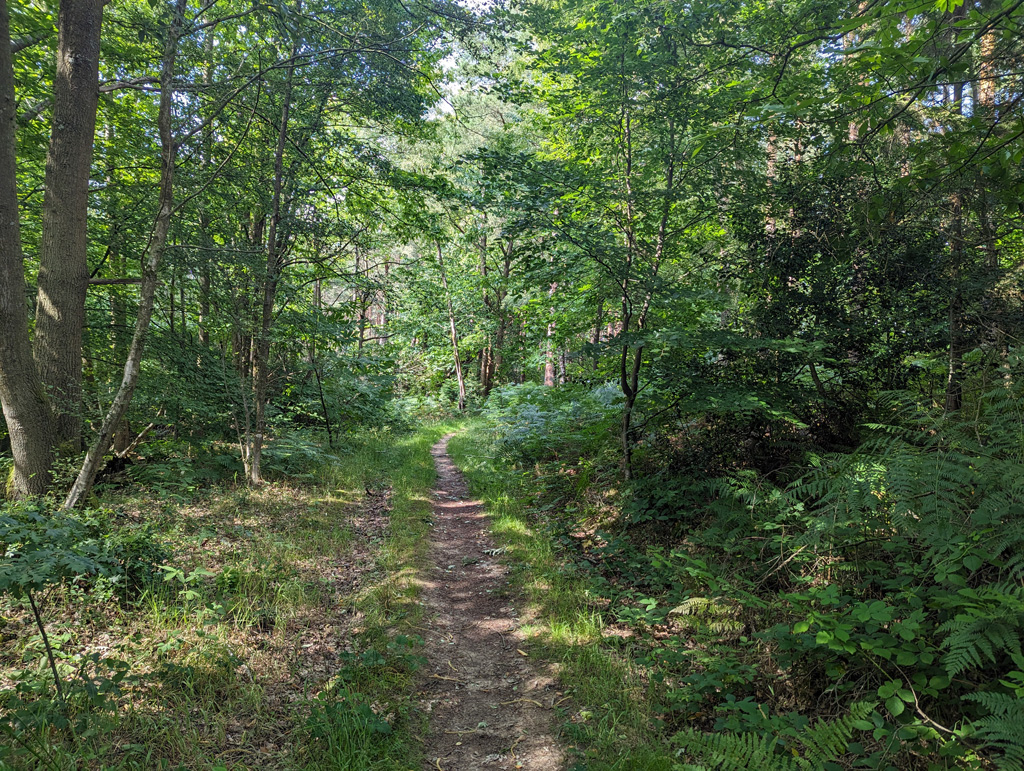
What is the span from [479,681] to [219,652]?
1986mm

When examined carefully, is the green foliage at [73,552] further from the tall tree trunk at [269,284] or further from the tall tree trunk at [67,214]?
the tall tree trunk at [269,284]

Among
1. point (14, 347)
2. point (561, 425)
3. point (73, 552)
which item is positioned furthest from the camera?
point (561, 425)

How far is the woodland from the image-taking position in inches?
120

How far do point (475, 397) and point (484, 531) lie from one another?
17291mm

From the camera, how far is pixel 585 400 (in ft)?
28.9

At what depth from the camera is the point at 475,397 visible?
969 inches

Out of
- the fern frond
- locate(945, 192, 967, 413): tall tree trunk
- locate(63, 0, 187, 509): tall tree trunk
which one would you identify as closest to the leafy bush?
locate(945, 192, 967, 413): tall tree trunk

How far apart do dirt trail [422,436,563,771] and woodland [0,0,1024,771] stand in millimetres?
173

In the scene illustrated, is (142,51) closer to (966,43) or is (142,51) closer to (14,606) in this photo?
(14,606)

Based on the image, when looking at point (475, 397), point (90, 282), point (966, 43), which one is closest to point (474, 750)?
point (966, 43)

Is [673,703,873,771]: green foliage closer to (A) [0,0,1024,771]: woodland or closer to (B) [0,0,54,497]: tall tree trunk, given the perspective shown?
(A) [0,0,1024,771]: woodland

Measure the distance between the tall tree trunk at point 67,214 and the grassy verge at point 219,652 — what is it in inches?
65.1

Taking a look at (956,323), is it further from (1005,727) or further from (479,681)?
(479,681)

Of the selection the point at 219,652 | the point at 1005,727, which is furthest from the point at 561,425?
the point at 1005,727
